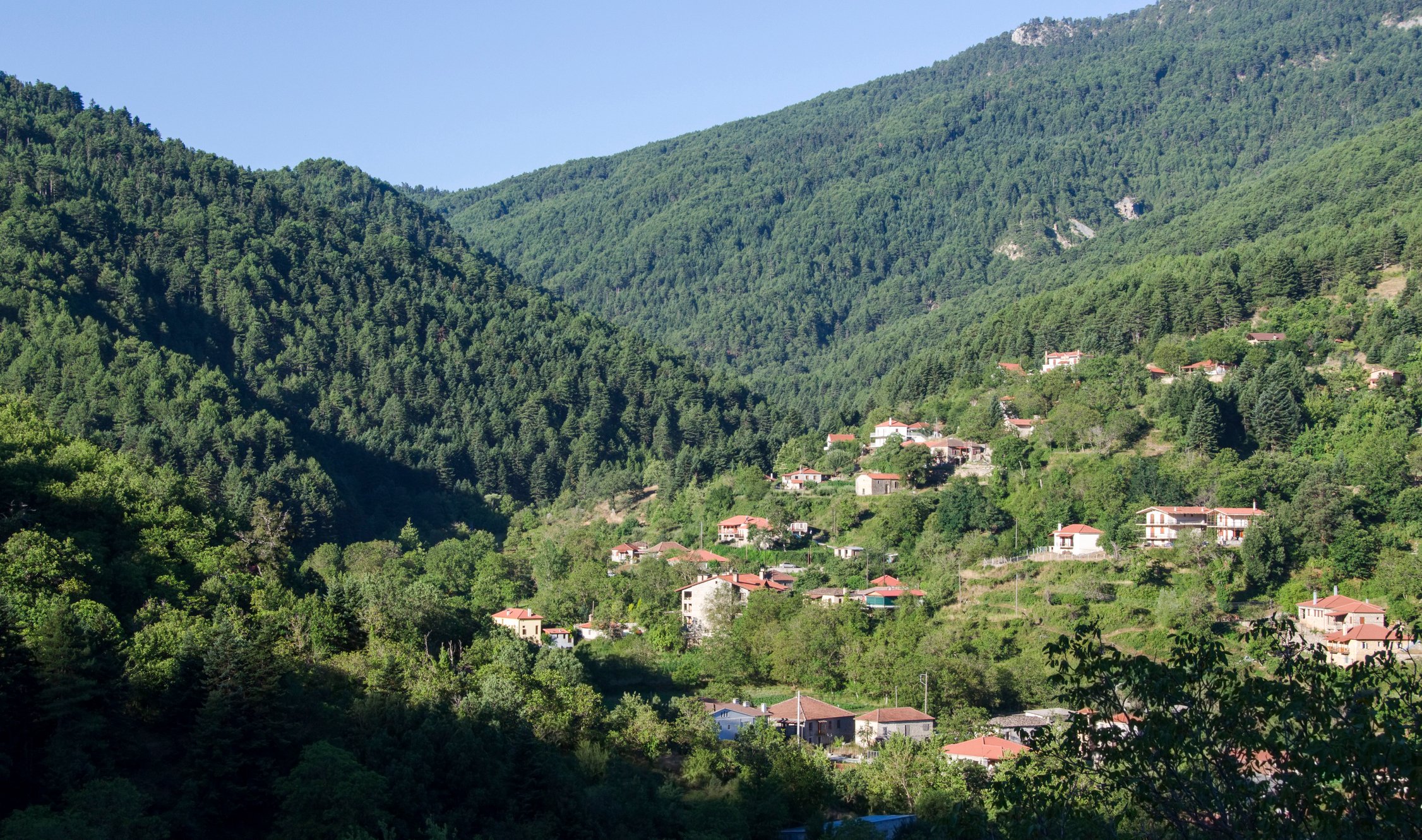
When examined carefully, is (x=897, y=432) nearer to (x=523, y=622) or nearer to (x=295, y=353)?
(x=523, y=622)

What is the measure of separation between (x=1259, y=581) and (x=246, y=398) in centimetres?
6429

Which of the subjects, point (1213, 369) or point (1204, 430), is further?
point (1213, 369)

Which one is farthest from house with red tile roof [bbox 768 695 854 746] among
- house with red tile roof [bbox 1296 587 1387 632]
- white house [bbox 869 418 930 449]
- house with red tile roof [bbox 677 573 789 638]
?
white house [bbox 869 418 930 449]

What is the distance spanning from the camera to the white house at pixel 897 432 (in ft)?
251

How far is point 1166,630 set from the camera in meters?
50.6

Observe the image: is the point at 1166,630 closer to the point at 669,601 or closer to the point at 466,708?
the point at 669,601

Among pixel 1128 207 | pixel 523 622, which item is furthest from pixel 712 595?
pixel 1128 207

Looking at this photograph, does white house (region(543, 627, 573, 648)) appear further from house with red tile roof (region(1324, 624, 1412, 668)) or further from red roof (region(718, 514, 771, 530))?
house with red tile roof (region(1324, 624, 1412, 668))

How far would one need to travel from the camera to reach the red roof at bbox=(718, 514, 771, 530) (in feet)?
234

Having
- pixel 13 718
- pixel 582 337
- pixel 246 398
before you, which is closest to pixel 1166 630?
pixel 13 718

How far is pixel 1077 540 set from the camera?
196 feet

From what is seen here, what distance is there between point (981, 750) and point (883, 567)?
22882 millimetres

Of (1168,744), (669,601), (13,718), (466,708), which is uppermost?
(1168,744)

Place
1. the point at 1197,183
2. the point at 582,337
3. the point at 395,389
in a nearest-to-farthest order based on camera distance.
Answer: the point at 395,389
the point at 582,337
the point at 1197,183
